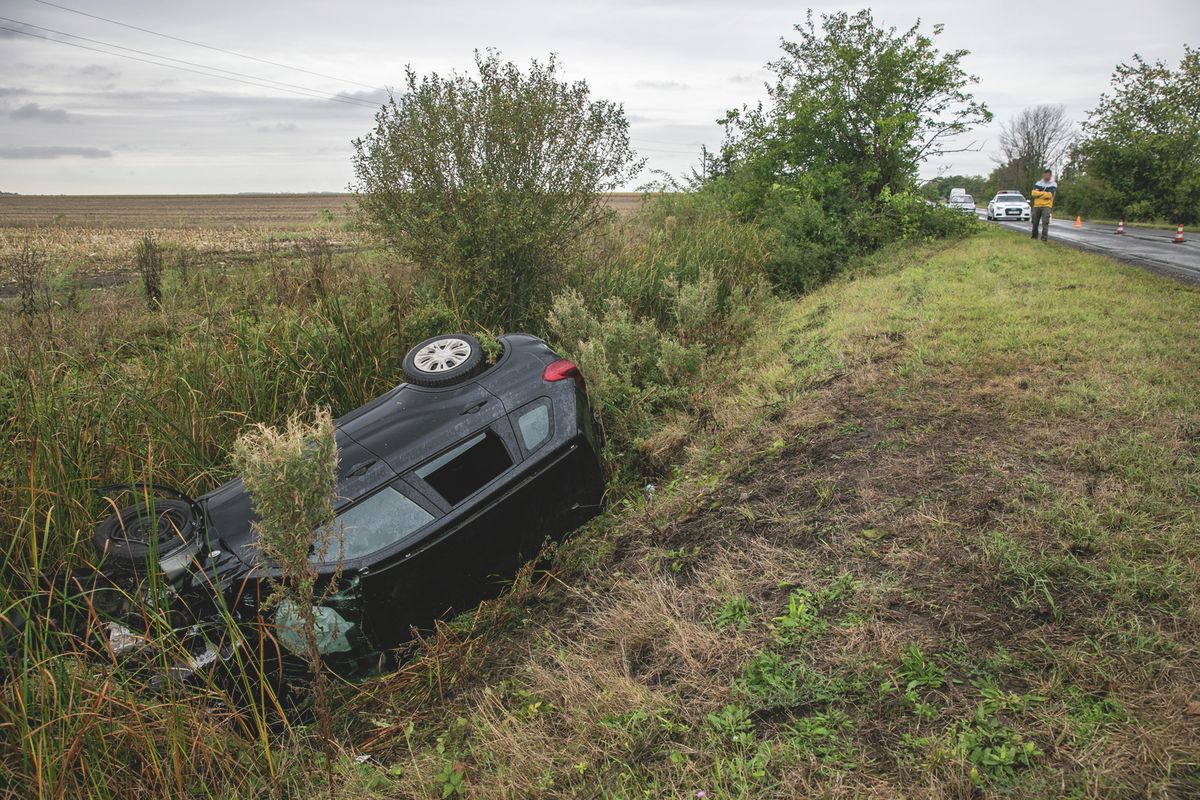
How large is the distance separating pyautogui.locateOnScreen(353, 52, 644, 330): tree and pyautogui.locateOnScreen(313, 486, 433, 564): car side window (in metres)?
4.22

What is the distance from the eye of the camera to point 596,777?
2.31 meters

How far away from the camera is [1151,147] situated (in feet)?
93.1

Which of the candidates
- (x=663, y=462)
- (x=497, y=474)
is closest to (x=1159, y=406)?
(x=663, y=462)

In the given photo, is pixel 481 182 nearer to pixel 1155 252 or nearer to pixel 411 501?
pixel 411 501

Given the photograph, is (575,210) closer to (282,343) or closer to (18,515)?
(282,343)

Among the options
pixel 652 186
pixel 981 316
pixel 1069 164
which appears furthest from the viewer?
pixel 1069 164

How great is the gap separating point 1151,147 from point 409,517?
36.6 meters

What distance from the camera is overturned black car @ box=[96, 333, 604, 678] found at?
3064 millimetres

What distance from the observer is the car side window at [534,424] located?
4062 mm

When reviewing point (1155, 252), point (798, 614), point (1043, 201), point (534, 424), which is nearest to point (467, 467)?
point (534, 424)

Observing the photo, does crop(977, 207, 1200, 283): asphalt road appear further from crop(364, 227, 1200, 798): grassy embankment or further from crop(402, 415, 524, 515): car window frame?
crop(402, 415, 524, 515): car window frame

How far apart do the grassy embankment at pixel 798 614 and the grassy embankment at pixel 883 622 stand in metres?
0.01

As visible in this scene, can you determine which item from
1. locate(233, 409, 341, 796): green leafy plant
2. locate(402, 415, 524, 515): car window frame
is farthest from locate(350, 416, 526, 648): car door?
locate(233, 409, 341, 796): green leafy plant

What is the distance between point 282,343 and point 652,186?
1126 cm
